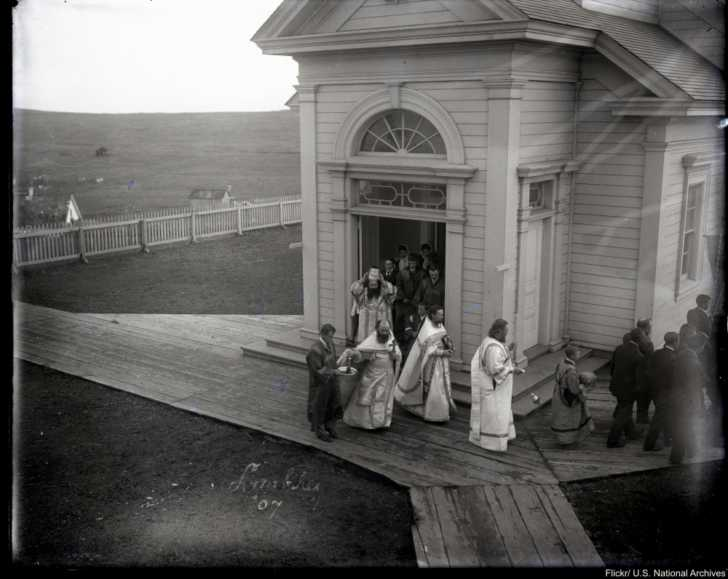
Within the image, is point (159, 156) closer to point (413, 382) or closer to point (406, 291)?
point (406, 291)

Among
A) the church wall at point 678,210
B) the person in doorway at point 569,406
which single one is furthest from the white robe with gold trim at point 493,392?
the church wall at point 678,210

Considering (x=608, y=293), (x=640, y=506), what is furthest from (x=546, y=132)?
(x=640, y=506)

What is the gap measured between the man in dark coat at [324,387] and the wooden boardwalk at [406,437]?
0.22 metres

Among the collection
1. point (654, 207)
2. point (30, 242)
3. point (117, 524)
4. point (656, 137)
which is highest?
point (656, 137)

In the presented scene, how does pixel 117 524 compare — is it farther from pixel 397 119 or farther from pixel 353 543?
pixel 397 119

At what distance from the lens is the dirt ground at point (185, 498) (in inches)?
285

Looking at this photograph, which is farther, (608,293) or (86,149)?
(86,149)

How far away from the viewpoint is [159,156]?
3650cm

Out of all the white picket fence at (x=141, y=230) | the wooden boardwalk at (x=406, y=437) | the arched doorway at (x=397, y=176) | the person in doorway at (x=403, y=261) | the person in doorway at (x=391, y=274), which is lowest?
the wooden boardwalk at (x=406, y=437)

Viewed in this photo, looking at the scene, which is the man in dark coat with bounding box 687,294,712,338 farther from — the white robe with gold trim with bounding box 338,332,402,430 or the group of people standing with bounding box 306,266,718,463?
the white robe with gold trim with bounding box 338,332,402,430

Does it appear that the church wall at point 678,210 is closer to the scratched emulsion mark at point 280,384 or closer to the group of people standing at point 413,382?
the group of people standing at point 413,382

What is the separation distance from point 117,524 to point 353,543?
2460 millimetres

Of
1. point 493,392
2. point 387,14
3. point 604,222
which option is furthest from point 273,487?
point 604,222

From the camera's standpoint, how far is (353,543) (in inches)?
289
